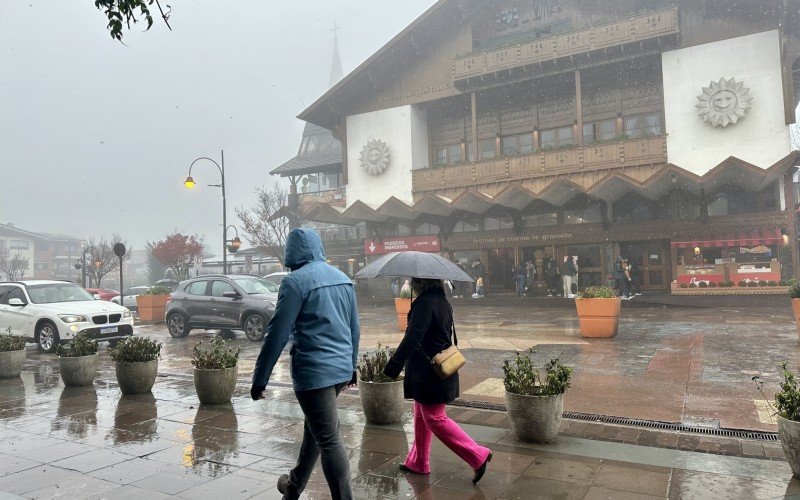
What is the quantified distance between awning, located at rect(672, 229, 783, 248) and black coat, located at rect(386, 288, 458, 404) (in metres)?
20.4

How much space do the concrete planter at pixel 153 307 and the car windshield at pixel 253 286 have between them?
8269 millimetres

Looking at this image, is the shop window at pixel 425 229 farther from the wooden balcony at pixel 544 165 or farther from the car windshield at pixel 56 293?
the car windshield at pixel 56 293

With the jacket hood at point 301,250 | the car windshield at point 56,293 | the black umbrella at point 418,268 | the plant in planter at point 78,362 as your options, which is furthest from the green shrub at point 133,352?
the car windshield at point 56,293

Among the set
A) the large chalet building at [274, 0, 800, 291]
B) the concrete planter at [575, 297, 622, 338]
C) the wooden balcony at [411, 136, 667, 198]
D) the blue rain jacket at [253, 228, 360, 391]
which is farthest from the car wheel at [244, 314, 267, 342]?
the wooden balcony at [411, 136, 667, 198]

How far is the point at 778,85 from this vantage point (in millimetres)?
20219

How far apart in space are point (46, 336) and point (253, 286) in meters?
4.65

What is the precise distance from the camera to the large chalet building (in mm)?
20516

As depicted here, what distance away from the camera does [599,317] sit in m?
11.1

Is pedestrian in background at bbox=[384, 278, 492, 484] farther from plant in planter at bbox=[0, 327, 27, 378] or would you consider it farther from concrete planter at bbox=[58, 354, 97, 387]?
plant in planter at bbox=[0, 327, 27, 378]

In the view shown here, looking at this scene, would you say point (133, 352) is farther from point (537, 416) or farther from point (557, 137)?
point (557, 137)

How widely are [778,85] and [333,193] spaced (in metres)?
21.1

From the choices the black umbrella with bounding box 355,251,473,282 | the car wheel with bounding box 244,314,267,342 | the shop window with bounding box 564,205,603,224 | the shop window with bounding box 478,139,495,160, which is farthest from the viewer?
the shop window with bounding box 478,139,495,160

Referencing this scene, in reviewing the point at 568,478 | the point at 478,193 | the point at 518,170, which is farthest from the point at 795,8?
the point at 568,478

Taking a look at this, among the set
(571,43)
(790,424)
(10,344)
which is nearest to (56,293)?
(10,344)
